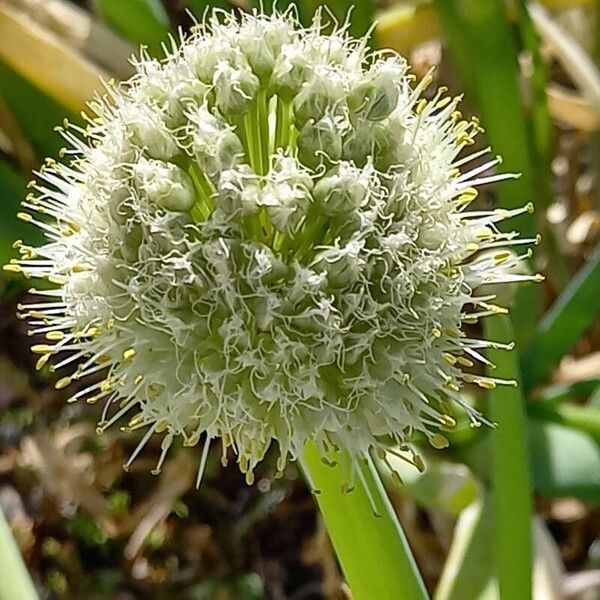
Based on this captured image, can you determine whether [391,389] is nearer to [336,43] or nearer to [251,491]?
[336,43]

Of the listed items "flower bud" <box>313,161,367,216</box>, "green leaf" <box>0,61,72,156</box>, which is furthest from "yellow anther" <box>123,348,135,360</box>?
"green leaf" <box>0,61,72,156</box>

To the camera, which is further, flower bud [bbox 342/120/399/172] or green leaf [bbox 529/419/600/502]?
green leaf [bbox 529/419/600/502]

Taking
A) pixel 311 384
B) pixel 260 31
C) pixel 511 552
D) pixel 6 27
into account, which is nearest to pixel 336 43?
pixel 260 31

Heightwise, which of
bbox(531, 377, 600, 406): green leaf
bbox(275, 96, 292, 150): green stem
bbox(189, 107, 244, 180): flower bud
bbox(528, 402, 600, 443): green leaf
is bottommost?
bbox(528, 402, 600, 443): green leaf

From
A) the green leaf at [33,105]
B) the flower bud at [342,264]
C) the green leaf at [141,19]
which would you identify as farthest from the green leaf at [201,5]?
the flower bud at [342,264]

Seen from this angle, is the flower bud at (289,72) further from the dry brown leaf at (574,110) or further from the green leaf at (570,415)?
the dry brown leaf at (574,110)

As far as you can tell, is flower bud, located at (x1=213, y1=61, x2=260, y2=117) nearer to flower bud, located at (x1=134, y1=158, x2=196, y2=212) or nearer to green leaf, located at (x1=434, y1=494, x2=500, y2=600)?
flower bud, located at (x1=134, y1=158, x2=196, y2=212)
